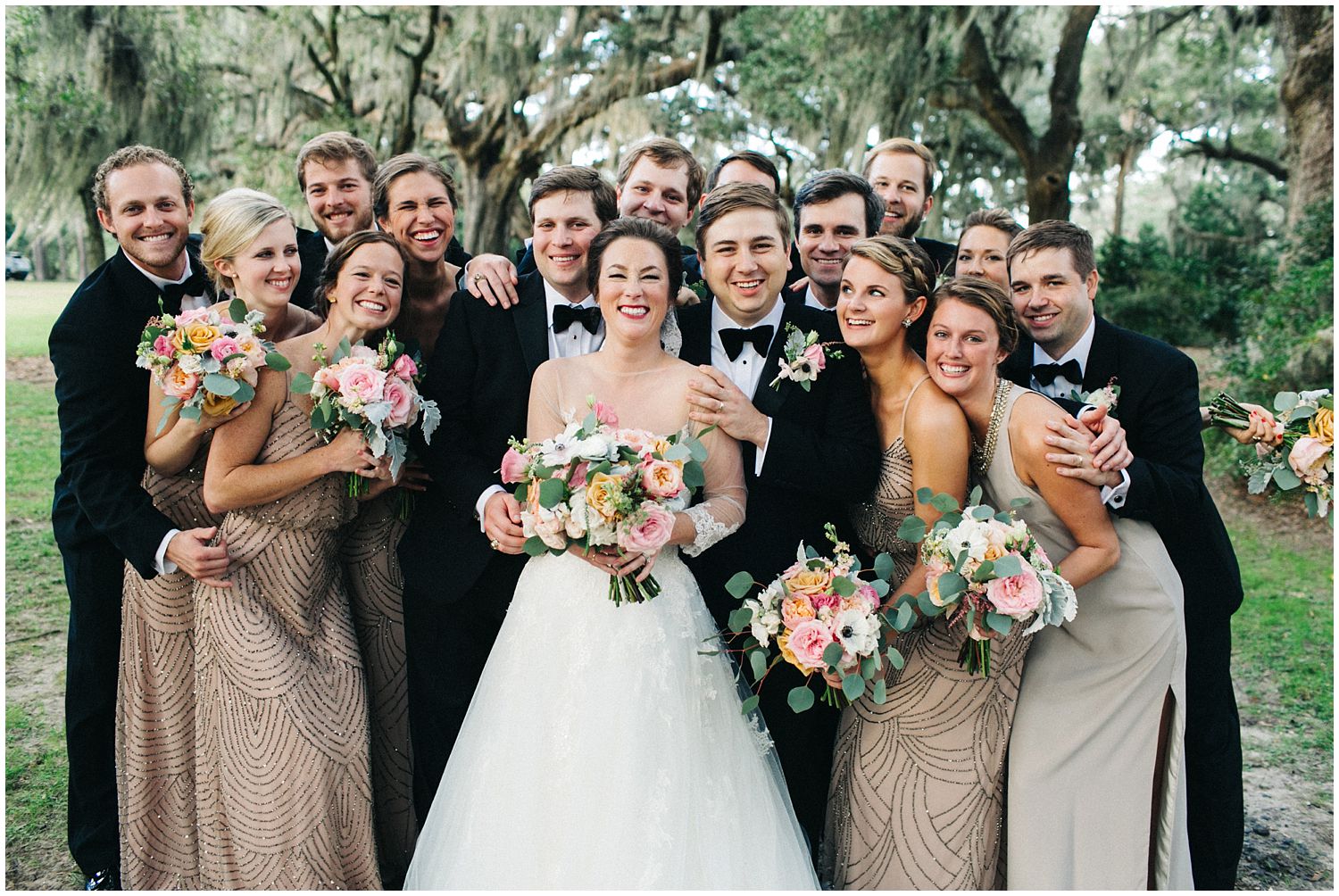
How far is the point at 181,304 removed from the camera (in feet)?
14.0

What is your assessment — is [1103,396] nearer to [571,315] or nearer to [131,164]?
[571,315]

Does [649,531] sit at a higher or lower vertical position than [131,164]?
lower

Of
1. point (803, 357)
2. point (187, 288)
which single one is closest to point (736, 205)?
point (803, 357)

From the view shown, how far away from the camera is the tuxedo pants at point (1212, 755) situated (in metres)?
4.21

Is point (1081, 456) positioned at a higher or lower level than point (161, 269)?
lower

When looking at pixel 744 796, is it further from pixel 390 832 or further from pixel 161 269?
pixel 161 269

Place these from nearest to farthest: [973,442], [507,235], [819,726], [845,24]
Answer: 1. [973,442]
2. [819,726]
3. [845,24]
4. [507,235]

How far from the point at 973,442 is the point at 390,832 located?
2889mm

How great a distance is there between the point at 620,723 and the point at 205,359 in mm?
1925

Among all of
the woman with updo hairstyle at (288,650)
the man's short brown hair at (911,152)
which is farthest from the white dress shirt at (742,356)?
the man's short brown hair at (911,152)

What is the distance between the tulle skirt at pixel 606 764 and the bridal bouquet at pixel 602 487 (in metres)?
0.41

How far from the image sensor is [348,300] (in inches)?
156

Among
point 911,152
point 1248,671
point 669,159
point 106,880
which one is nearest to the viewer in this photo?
point 106,880

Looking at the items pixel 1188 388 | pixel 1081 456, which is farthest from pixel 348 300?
pixel 1188 388
